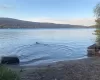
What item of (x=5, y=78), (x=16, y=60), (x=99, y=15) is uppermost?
(x=99, y=15)

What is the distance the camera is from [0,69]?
1017cm

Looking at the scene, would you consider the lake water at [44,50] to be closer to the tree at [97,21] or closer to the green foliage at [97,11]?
the tree at [97,21]

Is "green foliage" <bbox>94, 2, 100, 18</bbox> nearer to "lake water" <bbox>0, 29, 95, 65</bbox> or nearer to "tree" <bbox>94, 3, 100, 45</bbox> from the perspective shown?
"tree" <bbox>94, 3, 100, 45</bbox>

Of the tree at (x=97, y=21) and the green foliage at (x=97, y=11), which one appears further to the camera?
the green foliage at (x=97, y=11)

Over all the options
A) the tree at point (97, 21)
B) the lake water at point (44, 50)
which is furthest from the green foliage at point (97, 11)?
the lake water at point (44, 50)

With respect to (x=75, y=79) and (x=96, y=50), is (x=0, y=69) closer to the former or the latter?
(x=75, y=79)

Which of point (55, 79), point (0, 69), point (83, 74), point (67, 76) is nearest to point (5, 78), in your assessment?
point (0, 69)

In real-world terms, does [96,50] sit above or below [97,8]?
below

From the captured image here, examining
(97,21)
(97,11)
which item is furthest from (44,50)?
(97,11)

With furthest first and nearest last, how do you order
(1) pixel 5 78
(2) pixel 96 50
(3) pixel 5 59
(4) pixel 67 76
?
(2) pixel 96 50
(3) pixel 5 59
(4) pixel 67 76
(1) pixel 5 78

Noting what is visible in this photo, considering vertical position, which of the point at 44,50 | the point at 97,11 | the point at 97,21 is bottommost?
the point at 44,50

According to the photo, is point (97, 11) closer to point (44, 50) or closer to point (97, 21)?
point (97, 21)

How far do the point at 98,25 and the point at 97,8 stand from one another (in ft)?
8.36

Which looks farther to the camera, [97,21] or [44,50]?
[44,50]
